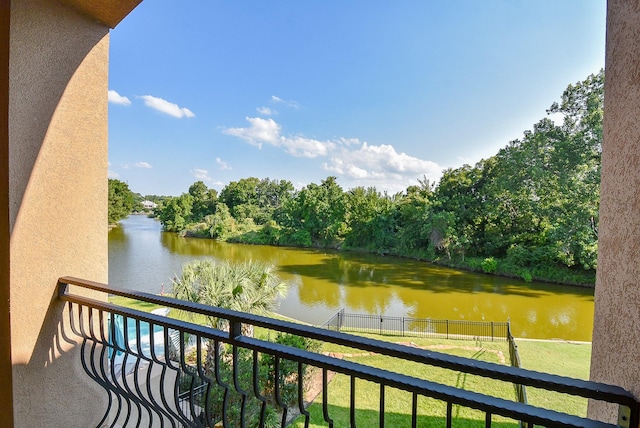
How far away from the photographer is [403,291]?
40.9 feet

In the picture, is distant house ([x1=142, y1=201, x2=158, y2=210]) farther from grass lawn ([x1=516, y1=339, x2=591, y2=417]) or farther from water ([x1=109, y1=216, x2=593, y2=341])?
grass lawn ([x1=516, y1=339, x2=591, y2=417])

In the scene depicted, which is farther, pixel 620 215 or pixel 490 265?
pixel 490 265

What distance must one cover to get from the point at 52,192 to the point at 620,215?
1710 millimetres

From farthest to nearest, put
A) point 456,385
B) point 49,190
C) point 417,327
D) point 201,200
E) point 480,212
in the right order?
point 201,200, point 480,212, point 417,327, point 456,385, point 49,190

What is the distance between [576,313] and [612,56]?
12640 millimetres

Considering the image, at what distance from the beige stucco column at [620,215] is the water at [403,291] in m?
8.87

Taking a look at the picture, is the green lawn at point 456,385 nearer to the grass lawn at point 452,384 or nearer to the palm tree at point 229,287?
the grass lawn at point 452,384

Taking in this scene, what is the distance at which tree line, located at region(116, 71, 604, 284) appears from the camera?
11.2 meters

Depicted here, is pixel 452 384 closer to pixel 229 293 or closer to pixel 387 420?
pixel 387 420

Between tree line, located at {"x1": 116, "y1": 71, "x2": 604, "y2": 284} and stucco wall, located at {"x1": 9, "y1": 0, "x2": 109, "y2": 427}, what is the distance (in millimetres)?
4744

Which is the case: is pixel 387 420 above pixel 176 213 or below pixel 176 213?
below

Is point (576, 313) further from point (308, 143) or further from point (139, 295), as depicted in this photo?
point (308, 143)

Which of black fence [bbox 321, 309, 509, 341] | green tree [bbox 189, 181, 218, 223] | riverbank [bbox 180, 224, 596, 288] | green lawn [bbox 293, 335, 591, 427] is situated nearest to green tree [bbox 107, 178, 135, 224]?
riverbank [bbox 180, 224, 596, 288]

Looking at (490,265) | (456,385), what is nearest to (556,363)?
(456,385)
